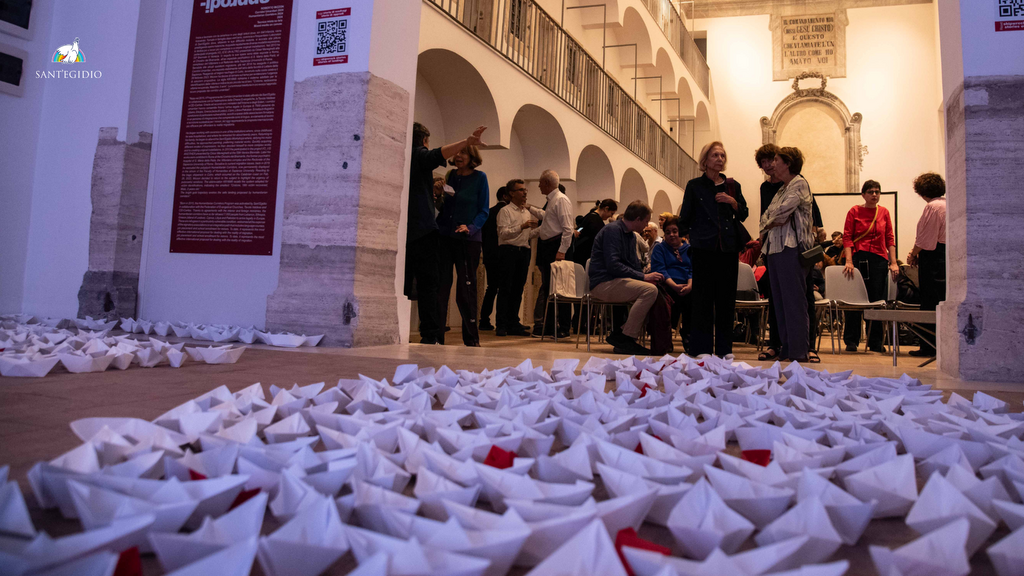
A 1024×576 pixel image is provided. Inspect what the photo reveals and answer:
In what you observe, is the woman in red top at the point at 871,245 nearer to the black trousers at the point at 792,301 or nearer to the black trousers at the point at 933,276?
the black trousers at the point at 933,276

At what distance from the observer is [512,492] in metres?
1.03

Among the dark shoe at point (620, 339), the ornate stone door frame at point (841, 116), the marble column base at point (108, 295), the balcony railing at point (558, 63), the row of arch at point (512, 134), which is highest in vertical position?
the ornate stone door frame at point (841, 116)

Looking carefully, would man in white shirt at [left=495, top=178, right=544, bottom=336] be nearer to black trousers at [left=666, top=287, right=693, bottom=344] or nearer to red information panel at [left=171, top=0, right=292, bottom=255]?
black trousers at [left=666, top=287, right=693, bottom=344]

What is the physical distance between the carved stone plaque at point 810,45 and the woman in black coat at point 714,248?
14.8m

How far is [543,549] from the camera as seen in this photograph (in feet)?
2.79

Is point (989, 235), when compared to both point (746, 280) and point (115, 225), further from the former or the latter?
point (115, 225)

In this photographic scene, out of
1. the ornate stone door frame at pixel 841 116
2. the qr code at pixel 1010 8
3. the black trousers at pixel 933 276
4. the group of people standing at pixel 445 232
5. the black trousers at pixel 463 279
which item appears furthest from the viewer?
the ornate stone door frame at pixel 841 116

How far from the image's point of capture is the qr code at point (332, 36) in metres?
4.41

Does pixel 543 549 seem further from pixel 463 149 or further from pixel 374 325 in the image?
pixel 463 149

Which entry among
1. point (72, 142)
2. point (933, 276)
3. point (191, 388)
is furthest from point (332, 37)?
point (933, 276)

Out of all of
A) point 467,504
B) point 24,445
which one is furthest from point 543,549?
point 24,445

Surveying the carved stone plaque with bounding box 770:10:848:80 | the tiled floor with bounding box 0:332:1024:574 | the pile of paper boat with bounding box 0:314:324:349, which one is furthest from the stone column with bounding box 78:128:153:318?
the carved stone plaque with bounding box 770:10:848:80

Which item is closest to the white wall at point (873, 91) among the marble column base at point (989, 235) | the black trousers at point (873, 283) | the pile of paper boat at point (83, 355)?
the black trousers at point (873, 283)

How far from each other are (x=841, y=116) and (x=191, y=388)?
18013mm
